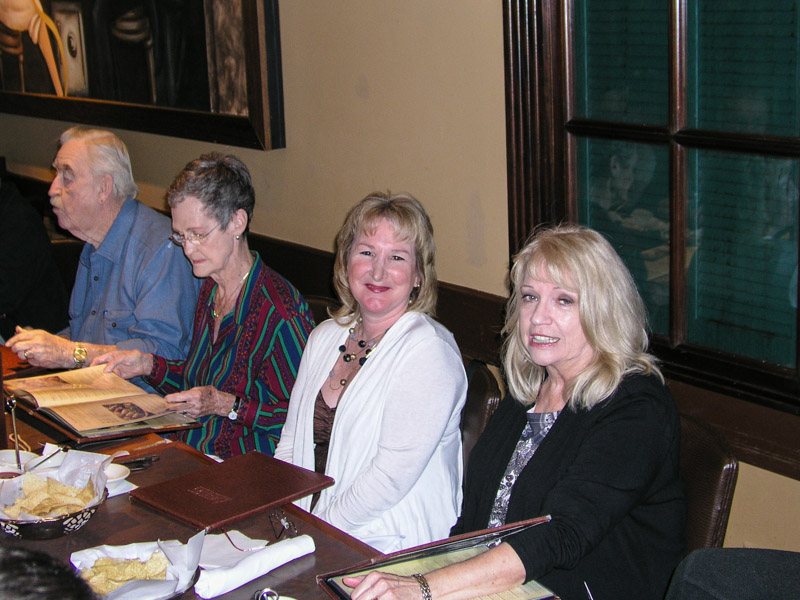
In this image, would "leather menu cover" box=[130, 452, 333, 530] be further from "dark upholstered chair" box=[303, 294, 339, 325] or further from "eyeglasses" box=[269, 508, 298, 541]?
"dark upholstered chair" box=[303, 294, 339, 325]

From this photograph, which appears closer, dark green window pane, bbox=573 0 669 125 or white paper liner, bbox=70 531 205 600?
white paper liner, bbox=70 531 205 600

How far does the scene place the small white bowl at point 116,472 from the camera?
199 centimetres

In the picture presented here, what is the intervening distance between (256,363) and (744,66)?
1574mm

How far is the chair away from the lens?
179 centimetres

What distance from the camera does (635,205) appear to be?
8.66 ft

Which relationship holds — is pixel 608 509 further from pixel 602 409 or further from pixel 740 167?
Answer: pixel 740 167

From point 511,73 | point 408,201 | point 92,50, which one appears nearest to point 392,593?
point 408,201

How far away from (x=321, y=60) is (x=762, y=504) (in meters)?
2.35

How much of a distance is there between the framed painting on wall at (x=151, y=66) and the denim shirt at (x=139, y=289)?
0.86 meters

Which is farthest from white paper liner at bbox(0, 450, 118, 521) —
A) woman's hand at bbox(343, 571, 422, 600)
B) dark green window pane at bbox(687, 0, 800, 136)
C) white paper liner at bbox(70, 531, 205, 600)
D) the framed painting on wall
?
the framed painting on wall

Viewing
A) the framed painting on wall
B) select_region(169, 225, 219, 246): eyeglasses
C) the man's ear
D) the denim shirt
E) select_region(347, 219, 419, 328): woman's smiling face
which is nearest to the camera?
select_region(347, 219, 419, 328): woman's smiling face

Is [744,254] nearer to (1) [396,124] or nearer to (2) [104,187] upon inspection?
(1) [396,124]

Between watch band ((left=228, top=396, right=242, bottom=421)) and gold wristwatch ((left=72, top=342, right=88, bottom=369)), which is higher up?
gold wristwatch ((left=72, top=342, right=88, bottom=369))

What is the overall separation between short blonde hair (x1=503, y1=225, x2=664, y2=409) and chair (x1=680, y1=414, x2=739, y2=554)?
18 centimetres
